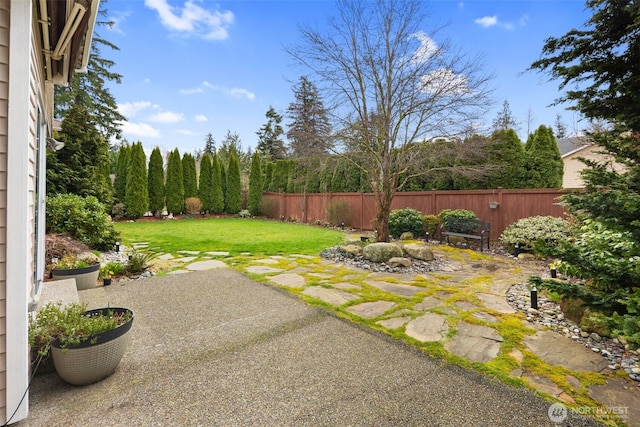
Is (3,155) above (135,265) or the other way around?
above

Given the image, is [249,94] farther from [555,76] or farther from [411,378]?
[411,378]

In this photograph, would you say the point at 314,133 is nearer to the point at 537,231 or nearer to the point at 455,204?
the point at 455,204

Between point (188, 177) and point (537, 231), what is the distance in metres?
15.8

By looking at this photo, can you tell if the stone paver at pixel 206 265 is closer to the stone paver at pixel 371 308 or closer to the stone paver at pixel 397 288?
the stone paver at pixel 397 288

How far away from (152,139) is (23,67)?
3001 centimetres

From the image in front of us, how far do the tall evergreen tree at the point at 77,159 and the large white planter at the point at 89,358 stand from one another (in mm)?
6199

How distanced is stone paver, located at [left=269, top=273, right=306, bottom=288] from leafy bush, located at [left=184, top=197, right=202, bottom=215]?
12753 millimetres

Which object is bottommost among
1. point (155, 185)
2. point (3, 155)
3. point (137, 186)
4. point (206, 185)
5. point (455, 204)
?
point (455, 204)

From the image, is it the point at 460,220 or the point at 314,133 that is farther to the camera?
the point at 460,220

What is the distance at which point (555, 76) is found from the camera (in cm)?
337

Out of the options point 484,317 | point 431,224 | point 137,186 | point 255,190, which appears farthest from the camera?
point 255,190

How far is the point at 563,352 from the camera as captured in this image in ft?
8.50

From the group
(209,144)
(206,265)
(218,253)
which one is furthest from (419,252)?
(209,144)


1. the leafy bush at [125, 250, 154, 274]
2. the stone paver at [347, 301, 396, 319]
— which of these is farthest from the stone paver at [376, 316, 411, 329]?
the leafy bush at [125, 250, 154, 274]
